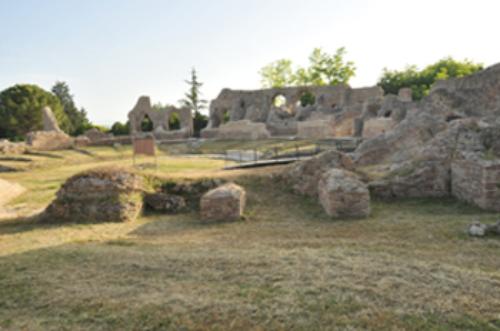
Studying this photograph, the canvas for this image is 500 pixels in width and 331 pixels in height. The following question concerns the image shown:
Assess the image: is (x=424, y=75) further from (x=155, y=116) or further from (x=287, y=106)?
(x=155, y=116)

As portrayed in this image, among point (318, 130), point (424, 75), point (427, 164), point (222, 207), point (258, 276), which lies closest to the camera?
point (258, 276)

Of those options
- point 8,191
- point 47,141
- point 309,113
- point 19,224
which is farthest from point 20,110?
point 19,224

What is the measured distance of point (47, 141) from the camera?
2703 centimetres

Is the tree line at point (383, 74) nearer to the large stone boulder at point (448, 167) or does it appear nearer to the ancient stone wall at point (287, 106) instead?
the ancient stone wall at point (287, 106)

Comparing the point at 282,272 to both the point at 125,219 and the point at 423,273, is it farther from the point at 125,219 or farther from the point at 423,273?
the point at 125,219

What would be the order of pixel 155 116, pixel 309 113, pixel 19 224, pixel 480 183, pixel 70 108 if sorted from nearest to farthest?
pixel 480 183, pixel 19 224, pixel 309 113, pixel 155 116, pixel 70 108

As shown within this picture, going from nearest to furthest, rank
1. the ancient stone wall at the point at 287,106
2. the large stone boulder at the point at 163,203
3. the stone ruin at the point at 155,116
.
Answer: the large stone boulder at the point at 163,203, the ancient stone wall at the point at 287,106, the stone ruin at the point at 155,116

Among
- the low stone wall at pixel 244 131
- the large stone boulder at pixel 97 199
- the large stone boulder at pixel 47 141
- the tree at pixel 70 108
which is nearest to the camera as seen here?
the large stone boulder at pixel 97 199

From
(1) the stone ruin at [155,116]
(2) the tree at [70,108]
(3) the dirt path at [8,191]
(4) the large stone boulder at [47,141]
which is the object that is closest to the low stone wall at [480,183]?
(3) the dirt path at [8,191]

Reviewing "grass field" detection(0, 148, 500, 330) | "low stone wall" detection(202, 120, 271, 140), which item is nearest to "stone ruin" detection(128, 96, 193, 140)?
"low stone wall" detection(202, 120, 271, 140)

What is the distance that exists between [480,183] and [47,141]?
2856cm

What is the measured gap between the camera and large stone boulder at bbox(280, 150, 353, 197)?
9445 mm

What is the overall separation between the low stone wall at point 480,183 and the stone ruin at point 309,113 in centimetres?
1424

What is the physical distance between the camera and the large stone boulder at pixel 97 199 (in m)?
8.10
